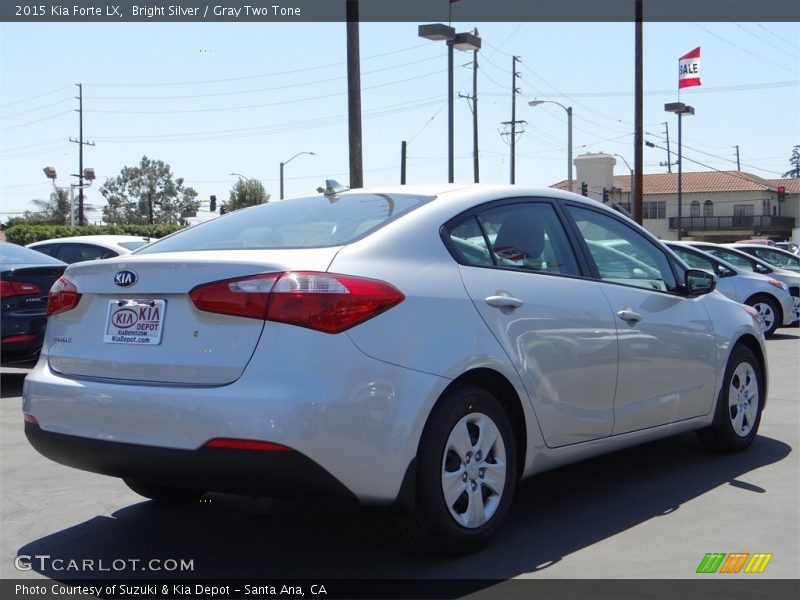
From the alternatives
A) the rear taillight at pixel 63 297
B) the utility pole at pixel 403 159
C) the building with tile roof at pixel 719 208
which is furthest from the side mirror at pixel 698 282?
the building with tile roof at pixel 719 208

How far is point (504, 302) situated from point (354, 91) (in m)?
14.2

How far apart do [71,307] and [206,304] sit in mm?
822

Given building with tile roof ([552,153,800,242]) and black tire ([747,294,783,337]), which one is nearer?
black tire ([747,294,783,337])

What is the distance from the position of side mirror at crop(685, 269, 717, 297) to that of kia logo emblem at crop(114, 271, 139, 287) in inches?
132

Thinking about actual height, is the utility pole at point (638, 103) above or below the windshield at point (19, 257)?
above

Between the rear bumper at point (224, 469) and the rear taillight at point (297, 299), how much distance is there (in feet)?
1.70

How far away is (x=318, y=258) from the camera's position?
393cm

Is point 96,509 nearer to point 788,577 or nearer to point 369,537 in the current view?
point 369,537

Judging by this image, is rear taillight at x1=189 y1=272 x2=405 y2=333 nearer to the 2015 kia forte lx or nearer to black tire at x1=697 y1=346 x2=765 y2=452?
the 2015 kia forte lx

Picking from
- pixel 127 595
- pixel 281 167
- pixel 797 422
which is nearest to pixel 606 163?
pixel 281 167

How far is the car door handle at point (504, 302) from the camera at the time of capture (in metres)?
4.39

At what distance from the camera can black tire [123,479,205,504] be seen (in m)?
5.01

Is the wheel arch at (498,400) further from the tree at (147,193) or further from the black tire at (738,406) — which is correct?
the tree at (147,193)

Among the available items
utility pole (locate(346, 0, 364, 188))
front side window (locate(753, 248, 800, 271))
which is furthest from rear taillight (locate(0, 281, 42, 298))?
front side window (locate(753, 248, 800, 271))
